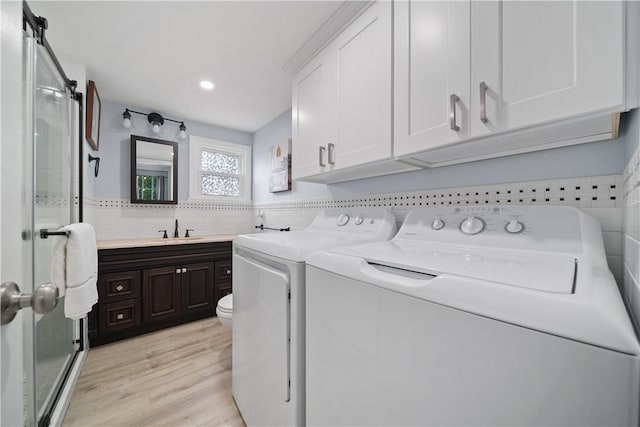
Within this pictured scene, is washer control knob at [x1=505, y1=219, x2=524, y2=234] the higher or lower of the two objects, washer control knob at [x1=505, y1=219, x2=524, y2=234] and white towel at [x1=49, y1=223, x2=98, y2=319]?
the higher

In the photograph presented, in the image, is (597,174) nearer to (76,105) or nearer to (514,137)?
(514,137)

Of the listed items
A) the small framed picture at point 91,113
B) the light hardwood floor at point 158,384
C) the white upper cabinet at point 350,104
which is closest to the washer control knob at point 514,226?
the white upper cabinet at point 350,104

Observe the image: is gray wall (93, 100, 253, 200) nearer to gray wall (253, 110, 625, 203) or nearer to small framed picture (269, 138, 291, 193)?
small framed picture (269, 138, 291, 193)

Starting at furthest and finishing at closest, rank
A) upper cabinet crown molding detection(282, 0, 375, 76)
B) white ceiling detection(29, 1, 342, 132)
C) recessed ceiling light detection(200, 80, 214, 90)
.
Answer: recessed ceiling light detection(200, 80, 214, 90) → white ceiling detection(29, 1, 342, 132) → upper cabinet crown molding detection(282, 0, 375, 76)

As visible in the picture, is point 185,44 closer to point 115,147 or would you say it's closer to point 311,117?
point 311,117

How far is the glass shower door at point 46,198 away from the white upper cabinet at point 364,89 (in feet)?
4.83

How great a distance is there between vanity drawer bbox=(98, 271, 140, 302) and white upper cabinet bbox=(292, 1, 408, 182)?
184 cm

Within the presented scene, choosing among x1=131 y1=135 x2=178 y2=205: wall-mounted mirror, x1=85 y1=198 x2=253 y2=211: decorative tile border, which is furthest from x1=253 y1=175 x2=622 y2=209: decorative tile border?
x1=131 y1=135 x2=178 y2=205: wall-mounted mirror

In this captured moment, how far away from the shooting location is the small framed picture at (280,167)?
2.72 m

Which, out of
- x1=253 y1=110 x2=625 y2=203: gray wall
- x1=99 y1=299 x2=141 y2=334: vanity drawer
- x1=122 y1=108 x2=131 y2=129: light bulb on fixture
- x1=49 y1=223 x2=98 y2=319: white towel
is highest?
x1=122 y1=108 x2=131 y2=129: light bulb on fixture

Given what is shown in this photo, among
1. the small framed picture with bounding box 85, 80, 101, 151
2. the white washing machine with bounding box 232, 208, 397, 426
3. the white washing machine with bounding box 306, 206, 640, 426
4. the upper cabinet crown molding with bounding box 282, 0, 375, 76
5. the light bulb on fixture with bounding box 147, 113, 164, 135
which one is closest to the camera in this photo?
the white washing machine with bounding box 306, 206, 640, 426

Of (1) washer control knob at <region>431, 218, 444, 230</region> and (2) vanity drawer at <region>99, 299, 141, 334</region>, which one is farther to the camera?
(2) vanity drawer at <region>99, 299, 141, 334</region>

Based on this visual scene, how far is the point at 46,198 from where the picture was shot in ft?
4.42

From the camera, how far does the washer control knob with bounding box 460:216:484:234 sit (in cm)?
98
